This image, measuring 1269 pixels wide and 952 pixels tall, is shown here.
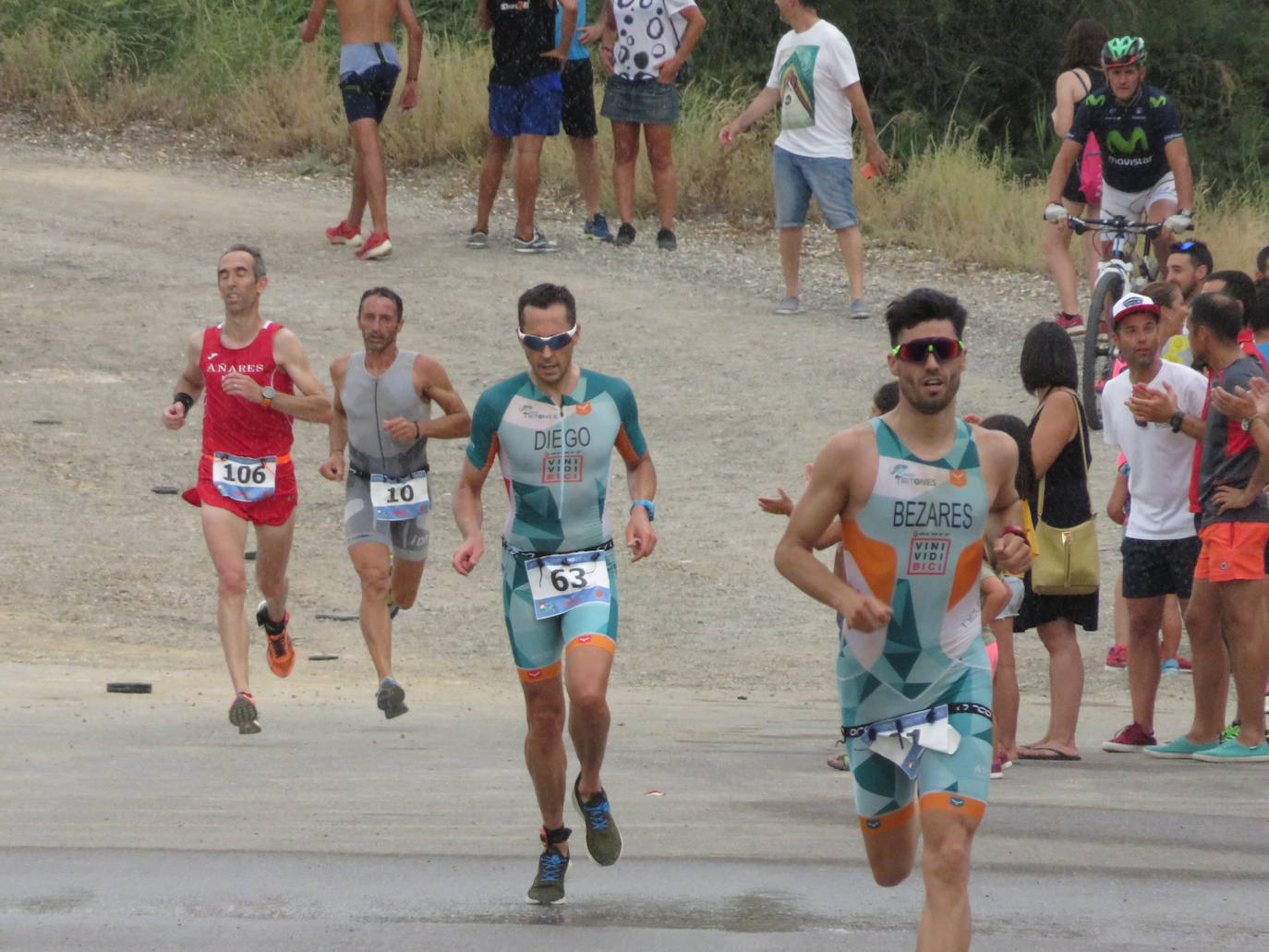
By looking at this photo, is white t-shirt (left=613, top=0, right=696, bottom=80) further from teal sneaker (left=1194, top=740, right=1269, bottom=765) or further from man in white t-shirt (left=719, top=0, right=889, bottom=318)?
teal sneaker (left=1194, top=740, right=1269, bottom=765)

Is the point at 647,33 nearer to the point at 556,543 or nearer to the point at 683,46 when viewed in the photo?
the point at 683,46

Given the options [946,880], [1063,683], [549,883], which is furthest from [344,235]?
[946,880]

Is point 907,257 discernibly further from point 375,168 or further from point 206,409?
→ point 206,409

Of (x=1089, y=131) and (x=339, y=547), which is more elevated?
(x=1089, y=131)

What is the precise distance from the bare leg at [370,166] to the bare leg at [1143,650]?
29.3ft

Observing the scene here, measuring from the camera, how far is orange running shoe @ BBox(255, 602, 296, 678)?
32.2 ft

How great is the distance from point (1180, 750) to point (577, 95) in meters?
9.83

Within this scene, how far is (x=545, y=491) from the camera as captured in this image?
698cm

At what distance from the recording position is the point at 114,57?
22609 mm

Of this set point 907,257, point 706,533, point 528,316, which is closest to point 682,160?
point 907,257

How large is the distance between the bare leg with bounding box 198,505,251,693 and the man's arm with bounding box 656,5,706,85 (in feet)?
26.5

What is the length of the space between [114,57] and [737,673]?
14846mm

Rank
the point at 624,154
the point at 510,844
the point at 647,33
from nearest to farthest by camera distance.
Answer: the point at 510,844, the point at 647,33, the point at 624,154

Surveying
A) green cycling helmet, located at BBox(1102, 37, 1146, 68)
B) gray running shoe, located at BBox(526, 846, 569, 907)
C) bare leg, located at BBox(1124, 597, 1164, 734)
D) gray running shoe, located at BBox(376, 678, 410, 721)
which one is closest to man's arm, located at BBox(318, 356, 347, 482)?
gray running shoe, located at BBox(376, 678, 410, 721)
